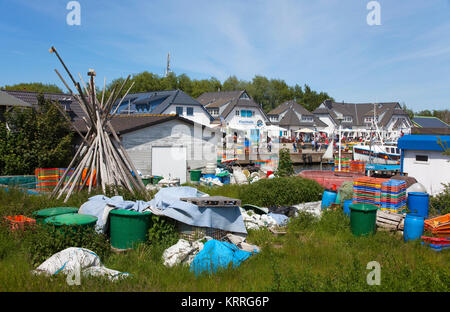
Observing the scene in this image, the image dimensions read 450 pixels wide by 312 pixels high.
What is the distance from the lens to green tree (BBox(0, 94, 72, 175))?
17.7m

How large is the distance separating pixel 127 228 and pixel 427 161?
13175mm

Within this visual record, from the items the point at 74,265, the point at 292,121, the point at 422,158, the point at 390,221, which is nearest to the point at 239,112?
the point at 292,121

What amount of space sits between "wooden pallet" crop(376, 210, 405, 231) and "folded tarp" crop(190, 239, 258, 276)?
4.46 m

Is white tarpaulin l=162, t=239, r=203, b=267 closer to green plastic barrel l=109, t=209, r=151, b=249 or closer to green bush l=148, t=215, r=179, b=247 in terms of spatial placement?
green bush l=148, t=215, r=179, b=247

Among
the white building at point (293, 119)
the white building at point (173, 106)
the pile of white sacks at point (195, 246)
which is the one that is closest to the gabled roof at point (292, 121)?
the white building at point (293, 119)

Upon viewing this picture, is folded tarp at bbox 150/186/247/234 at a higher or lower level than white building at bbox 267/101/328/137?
lower

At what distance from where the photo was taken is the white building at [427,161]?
14898 mm

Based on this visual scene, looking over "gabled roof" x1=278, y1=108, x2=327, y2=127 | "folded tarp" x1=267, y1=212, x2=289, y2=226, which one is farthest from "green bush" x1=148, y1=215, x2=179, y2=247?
"gabled roof" x1=278, y1=108, x2=327, y2=127

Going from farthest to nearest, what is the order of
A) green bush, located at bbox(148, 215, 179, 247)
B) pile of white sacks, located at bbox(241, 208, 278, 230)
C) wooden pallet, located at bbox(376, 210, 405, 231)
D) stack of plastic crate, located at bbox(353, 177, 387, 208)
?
stack of plastic crate, located at bbox(353, 177, 387, 208)
pile of white sacks, located at bbox(241, 208, 278, 230)
wooden pallet, located at bbox(376, 210, 405, 231)
green bush, located at bbox(148, 215, 179, 247)

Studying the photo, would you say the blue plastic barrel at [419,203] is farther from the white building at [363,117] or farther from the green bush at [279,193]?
the white building at [363,117]

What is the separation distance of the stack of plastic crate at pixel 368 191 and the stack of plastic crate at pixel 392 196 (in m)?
0.14

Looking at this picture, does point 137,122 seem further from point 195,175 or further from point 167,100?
point 167,100
